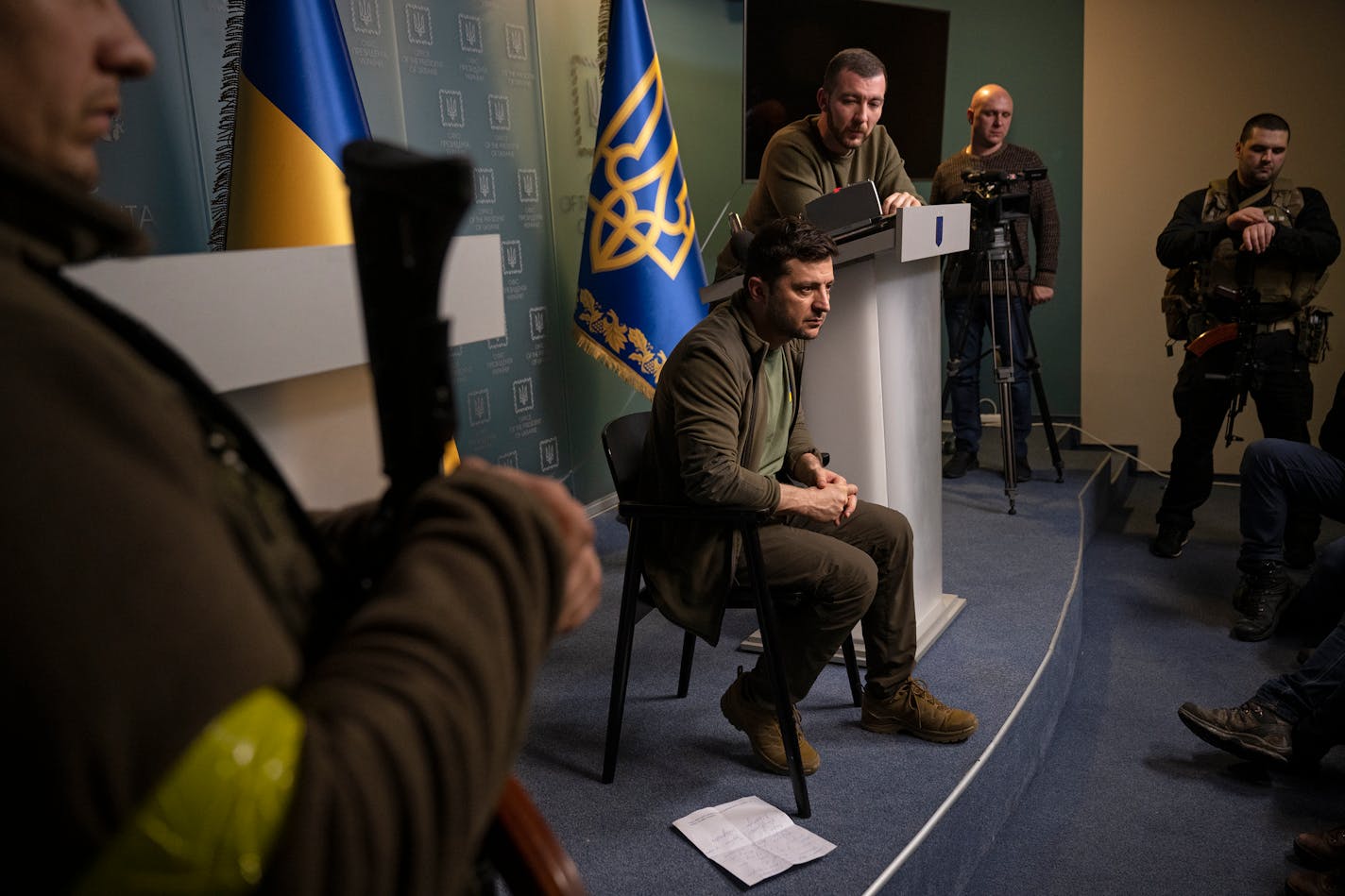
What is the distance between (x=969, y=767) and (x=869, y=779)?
0.22m

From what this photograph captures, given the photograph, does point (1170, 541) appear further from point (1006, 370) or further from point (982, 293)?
point (982, 293)

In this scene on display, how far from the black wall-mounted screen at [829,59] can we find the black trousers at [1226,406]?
178 centimetres

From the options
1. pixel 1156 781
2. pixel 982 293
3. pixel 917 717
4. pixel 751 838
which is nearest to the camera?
pixel 751 838

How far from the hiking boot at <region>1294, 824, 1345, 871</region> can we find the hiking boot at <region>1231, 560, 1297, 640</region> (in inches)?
45.9

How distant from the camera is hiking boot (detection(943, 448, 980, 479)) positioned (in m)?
4.44

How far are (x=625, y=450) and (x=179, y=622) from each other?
5.77 ft

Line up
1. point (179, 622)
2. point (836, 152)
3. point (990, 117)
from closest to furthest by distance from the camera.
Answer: point (179, 622) < point (836, 152) < point (990, 117)

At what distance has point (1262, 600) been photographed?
3.20m

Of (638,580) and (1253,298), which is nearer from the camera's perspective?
(638,580)

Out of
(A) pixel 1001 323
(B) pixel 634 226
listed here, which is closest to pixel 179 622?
(B) pixel 634 226

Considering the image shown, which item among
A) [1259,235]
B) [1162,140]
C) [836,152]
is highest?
[1162,140]

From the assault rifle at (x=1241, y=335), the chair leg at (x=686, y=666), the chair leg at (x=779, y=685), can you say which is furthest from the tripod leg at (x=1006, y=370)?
the chair leg at (x=779, y=685)

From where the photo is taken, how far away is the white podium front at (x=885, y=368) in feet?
7.99

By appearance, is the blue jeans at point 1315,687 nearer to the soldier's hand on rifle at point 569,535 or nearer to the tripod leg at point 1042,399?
the tripod leg at point 1042,399
